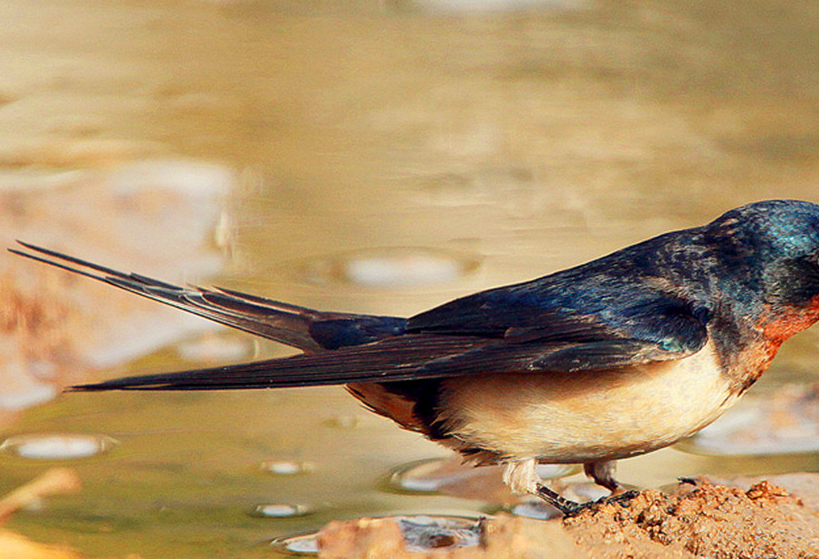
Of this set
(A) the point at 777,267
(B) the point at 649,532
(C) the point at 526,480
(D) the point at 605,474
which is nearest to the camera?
(B) the point at 649,532

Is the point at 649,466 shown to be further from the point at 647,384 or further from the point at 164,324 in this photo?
the point at 164,324

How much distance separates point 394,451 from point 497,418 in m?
1.14

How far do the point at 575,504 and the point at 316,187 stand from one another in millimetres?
5178

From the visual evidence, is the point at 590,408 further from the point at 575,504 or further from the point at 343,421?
the point at 343,421

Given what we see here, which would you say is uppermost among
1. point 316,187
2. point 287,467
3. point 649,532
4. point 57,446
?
point 316,187

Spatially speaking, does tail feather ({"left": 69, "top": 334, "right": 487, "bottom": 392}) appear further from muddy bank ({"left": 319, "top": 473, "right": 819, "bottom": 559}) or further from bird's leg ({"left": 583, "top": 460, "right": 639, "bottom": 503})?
bird's leg ({"left": 583, "top": 460, "right": 639, "bottom": 503})

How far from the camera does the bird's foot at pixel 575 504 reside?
12.5 feet

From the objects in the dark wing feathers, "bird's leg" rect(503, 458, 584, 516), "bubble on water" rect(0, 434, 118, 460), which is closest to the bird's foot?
"bird's leg" rect(503, 458, 584, 516)

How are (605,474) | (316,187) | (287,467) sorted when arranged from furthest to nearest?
1. (316,187)
2. (287,467)
3. (605,474)

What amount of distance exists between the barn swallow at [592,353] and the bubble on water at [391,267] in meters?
2.66

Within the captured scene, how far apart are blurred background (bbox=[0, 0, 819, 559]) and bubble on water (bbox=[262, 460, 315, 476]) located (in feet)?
0.06

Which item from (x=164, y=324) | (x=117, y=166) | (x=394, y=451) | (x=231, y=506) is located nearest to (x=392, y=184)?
(x=117, y=166)

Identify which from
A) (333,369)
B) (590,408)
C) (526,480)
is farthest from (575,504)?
(333,369)

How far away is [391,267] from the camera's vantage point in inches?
Result: 282
